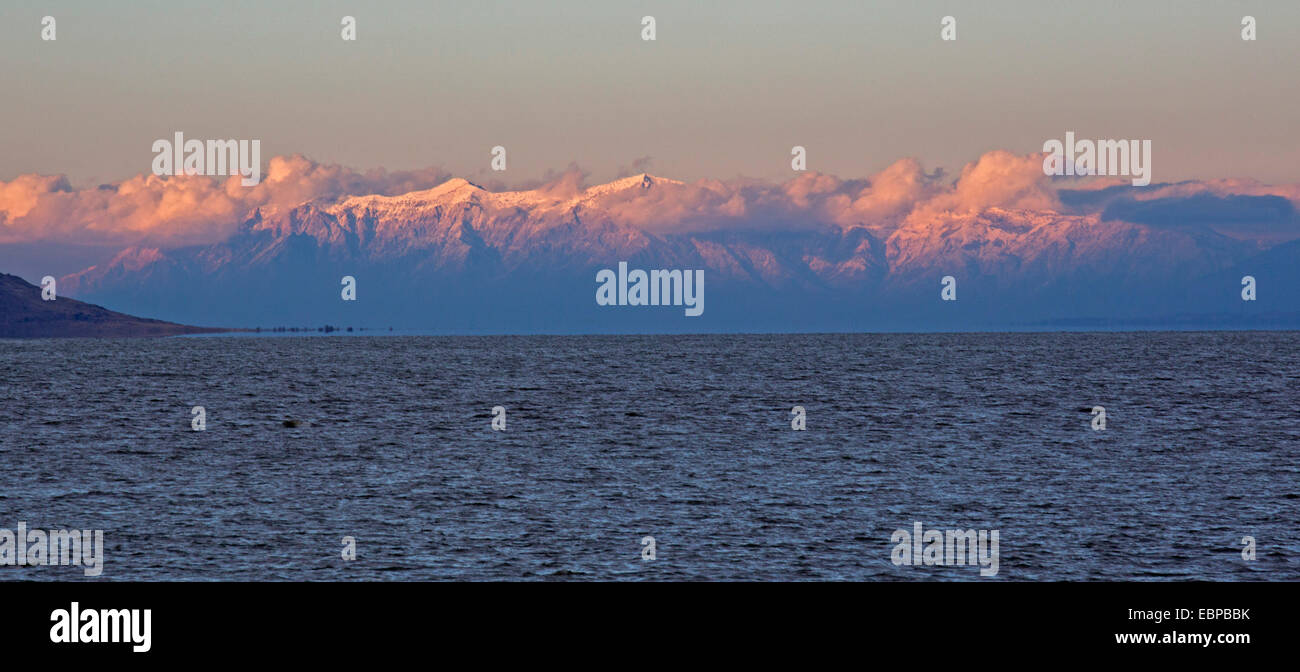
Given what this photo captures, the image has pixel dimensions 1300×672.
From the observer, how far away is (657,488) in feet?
194

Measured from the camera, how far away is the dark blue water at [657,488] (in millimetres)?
39906

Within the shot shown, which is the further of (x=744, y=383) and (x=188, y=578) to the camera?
(x=744, y=383)

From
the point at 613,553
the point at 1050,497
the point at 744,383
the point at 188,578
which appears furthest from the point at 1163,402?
the point at 188,578

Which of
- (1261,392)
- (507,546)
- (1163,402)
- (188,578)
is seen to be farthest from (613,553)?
(1261,392)

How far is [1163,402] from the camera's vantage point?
12938cm

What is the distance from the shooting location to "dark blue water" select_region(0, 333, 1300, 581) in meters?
39.9

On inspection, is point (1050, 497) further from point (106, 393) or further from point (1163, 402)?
point (106, 393)
